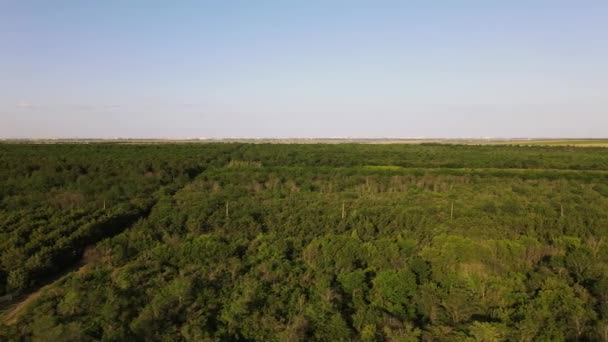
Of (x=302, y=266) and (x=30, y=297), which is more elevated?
(x=302, y=266)

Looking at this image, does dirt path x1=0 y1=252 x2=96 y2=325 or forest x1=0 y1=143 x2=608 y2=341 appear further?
dirt path x1=0 y1=252 x2=96 y2=325

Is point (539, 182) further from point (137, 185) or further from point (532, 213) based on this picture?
point (137, 185)

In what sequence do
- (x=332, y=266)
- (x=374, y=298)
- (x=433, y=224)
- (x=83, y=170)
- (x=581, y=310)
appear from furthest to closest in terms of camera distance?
1. (x=83, y=170)
2. (x=433, y=224)
3. (x=332, y=266)
4. (x=374, y=298)
5. (x=581, y=310)

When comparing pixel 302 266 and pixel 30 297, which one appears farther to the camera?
pixel 302 266

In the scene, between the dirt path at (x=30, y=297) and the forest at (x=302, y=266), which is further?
the dirt path at (x=30, y=297)

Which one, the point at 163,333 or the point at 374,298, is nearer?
the point at 163,333

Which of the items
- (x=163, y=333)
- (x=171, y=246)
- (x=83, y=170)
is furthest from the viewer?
(x=83, y=170)

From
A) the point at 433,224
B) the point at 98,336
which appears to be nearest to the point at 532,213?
the point at 433,224

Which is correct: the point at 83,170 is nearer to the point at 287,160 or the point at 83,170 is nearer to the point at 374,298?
the point at 287,160
